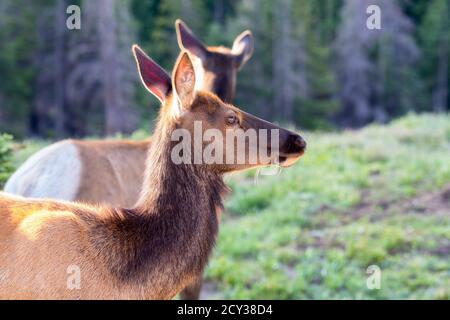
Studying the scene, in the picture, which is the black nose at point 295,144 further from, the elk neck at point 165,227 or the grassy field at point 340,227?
the grassy field at point 340,227

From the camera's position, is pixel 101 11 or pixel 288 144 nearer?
pixel 288 144

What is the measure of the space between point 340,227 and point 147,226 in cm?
607

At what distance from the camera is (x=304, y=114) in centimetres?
4684

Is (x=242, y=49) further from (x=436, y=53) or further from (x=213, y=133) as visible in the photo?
(x=436, y=53)

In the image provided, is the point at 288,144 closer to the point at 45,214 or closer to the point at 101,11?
the point at 45,214

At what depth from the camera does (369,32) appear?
48656mm

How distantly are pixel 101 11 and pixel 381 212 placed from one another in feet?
83.6

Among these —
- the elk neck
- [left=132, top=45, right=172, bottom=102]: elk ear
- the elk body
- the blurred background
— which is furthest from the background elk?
the elk neck

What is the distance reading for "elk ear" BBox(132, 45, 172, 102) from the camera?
232 inches

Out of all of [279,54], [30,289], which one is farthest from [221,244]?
[279,54]

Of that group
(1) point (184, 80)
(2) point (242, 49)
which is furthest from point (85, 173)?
(2) point (242, 49)

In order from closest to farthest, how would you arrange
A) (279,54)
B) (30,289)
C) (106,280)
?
(30,289), (106,280), (279,54)

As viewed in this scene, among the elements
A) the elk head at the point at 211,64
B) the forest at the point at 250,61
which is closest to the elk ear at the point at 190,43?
the elk head at the point at 211,64

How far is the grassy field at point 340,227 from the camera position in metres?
9.29
